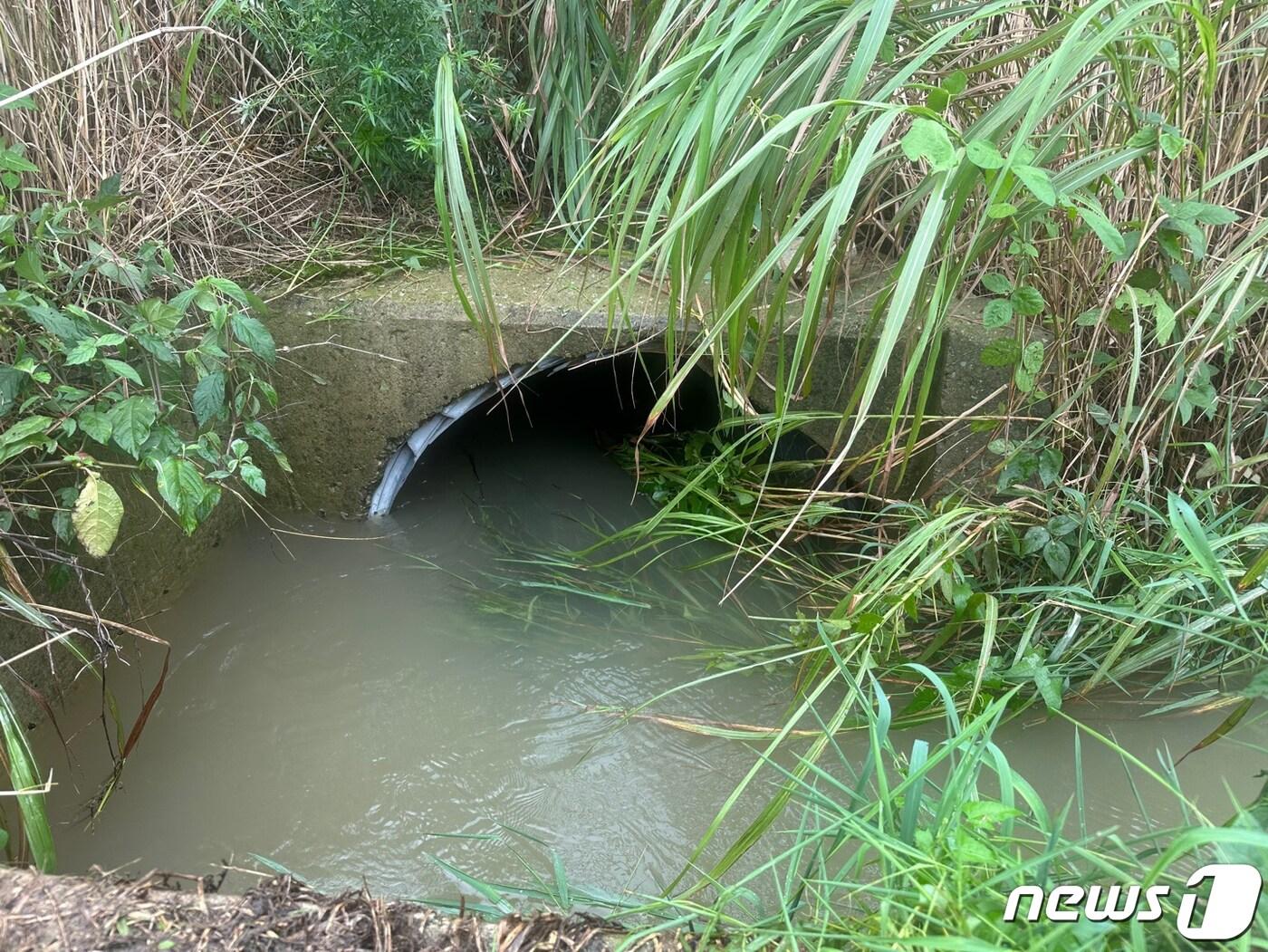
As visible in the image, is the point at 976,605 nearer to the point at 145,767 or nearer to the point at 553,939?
the point at 553,939

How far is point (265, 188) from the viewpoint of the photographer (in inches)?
110

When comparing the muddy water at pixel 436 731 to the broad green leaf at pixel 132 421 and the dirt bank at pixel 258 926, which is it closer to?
the dirt bank at pixel 258 926

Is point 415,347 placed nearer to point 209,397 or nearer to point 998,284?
point 209,397

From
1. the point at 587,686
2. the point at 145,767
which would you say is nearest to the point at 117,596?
the point at 145,767

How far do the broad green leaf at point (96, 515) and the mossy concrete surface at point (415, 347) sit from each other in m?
0.97

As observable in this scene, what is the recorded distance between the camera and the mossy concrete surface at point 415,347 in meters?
2.54

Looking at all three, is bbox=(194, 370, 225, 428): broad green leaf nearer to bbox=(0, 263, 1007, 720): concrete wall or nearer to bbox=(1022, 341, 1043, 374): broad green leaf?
bbox=(0, 263, 1007, 720): concrete wall

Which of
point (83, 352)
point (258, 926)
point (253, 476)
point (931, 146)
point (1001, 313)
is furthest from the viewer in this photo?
point (253, 476)

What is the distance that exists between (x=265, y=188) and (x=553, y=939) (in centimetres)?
254

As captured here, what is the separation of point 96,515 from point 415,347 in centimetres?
113

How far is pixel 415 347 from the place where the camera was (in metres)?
2.62
